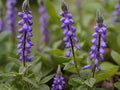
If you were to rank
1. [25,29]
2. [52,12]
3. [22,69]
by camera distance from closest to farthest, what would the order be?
[25,29] < [22,69] < [52,12]

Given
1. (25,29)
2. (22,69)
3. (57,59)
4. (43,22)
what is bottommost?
(57,59)

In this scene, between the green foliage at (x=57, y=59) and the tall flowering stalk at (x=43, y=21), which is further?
the tall flowering stalk at (x=43, y=21)

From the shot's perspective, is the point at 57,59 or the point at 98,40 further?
the point at 57,59

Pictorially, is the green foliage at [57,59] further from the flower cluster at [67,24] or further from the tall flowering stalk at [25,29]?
the flower cluster at [67,24]

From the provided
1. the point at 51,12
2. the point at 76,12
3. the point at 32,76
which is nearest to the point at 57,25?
the point at 51,12

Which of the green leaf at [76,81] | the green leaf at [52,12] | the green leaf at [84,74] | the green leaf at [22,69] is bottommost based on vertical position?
the green leaf at [76,81]

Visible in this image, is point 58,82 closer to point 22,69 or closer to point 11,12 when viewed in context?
point 22,69

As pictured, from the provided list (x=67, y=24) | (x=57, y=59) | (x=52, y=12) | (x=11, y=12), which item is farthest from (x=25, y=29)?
(x=52, y=12)

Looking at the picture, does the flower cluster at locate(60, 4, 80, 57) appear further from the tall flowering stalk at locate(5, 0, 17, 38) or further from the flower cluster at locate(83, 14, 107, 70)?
the tall flowering stalk at locate(5, 0, 17, 38)

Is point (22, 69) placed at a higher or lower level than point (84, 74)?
higher

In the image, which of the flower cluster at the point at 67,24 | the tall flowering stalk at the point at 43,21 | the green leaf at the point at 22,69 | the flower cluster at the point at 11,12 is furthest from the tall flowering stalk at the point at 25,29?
the tall flowering stalk at the point at 43,21

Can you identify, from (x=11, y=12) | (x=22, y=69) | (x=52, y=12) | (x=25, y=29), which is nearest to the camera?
(x=25, y=29)

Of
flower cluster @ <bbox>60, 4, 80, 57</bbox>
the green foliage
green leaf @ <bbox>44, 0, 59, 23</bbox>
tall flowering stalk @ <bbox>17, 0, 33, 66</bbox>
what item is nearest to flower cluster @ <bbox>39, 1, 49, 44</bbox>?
the green foliage
